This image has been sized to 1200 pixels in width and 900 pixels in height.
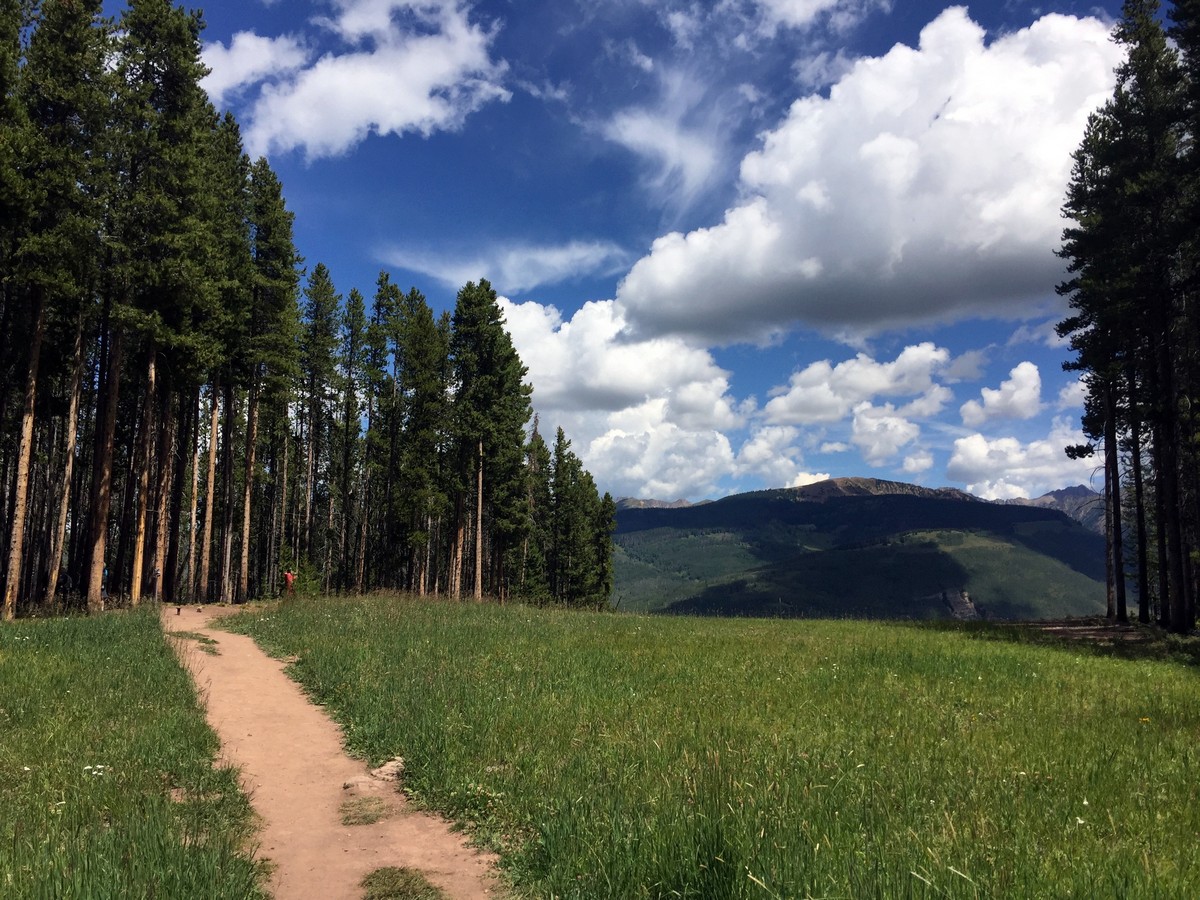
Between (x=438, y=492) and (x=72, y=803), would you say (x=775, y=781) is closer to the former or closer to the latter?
(x=72, y=803)

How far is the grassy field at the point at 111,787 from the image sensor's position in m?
4.28

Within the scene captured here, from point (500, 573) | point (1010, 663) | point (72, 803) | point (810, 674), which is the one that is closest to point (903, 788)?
point (810, 674)

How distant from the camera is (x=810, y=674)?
40.8 ft

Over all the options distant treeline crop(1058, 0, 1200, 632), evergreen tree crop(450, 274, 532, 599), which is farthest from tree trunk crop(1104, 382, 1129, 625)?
evergreen tree crop(450, 274, 532, 599)

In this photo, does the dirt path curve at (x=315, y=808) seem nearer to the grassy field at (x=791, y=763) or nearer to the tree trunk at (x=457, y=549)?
the grassy field at (x=791, y=763)

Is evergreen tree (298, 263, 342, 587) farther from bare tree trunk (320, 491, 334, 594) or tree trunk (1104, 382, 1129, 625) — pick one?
tree trunk (1104, 382, 1129, 625)

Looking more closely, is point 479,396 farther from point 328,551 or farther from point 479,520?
point 328,551

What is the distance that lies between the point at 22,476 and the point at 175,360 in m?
6.84

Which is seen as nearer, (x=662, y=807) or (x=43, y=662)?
(x=662, y=807)

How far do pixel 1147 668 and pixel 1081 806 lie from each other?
1218 cm

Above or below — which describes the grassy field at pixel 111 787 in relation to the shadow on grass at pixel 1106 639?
above

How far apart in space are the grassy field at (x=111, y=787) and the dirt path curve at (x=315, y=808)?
370 millimetres

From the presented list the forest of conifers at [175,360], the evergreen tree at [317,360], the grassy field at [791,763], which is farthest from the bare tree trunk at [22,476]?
the evergreen tree at [317,360]

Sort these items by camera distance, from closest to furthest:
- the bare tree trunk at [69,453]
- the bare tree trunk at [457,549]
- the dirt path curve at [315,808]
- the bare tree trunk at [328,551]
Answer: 1. the dirt path curve at [315,808]
2. the bare tree trunk at [69,453]
3. the bare tree trunk at [457,549]
4. the bare tree trunk at [328,551]
